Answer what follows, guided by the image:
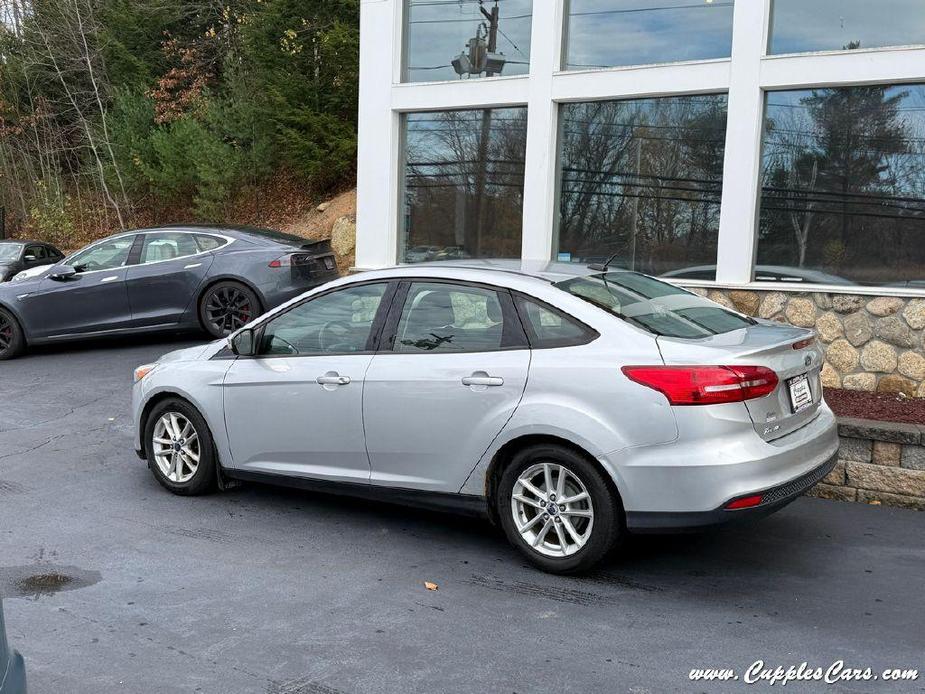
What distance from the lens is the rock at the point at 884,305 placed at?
29.3 feet

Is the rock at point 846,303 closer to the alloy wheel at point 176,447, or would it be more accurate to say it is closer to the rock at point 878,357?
the rock at point 878,357

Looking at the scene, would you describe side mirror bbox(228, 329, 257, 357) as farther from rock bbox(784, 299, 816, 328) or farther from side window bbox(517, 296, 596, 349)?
rock bbox(784, 299, 816, 328)

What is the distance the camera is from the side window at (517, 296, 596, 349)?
5.09 metres

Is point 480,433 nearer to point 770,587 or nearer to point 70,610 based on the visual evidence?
point 770,587

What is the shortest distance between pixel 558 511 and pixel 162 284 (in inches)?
352

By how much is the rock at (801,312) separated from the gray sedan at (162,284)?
19.6 feet

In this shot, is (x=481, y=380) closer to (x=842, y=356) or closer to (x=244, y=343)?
(x=244, y=343)

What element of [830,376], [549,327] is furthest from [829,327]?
[549,327]

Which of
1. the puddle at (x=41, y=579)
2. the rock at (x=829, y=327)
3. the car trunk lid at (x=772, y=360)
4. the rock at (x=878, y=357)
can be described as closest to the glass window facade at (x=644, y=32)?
the rock at (x=829, y=327)

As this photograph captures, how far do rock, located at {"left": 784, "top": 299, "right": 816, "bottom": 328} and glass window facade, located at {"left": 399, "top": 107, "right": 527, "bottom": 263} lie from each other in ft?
10.5

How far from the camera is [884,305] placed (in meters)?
8.98

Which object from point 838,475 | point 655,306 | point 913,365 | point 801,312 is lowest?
point 838,475

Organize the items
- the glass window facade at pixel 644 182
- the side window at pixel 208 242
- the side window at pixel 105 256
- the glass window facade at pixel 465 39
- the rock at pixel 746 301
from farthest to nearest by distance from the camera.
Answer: the side window at pixel 105 256 < the side window at pixel 208 242 < the glass window facade at pixel 465 39 < the glass window facade at pixel 644 182 < the rock at pixel 746 301

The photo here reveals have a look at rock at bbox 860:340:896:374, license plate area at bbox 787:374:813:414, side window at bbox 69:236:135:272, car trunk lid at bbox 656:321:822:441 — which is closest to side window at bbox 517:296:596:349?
car trunk lid at bbox 656:321:822:441
